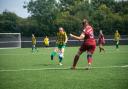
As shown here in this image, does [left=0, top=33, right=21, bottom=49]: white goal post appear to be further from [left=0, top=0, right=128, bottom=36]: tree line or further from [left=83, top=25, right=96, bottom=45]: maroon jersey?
[left=83, top=25, right=96, bottom=45]: maroon jersey

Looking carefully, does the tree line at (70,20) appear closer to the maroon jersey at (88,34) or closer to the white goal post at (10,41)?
the white goal post at (10,41)

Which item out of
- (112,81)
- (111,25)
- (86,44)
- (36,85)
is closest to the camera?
(36,85)

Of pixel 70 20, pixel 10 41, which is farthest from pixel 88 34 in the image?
pixel 70 20

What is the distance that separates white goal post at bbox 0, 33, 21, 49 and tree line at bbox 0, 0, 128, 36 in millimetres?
5908

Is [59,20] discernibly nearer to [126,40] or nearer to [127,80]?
[126,40]

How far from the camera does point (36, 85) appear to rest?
11242 mm

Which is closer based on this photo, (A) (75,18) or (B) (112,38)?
(B) (112,38)

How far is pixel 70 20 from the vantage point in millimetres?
68500

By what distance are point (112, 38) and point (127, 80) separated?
49840mm

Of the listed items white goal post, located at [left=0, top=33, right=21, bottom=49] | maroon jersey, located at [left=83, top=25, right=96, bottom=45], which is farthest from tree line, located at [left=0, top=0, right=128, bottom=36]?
maroon jersey, located at [left=83, top=25, right=96, bottom=45]

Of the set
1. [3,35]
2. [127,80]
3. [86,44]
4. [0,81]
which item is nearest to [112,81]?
[127,80]

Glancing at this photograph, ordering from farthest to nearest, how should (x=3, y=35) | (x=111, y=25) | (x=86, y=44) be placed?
(x=111, y=25) < (x=3, y=35) < (x=86, y=44)

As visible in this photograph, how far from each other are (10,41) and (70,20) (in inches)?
552

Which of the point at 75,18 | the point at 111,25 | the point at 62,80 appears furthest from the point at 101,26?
the point at 62,80
